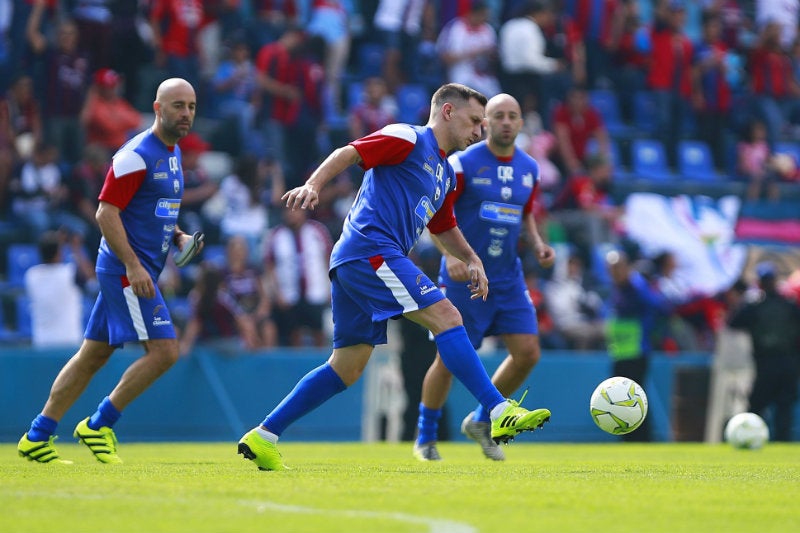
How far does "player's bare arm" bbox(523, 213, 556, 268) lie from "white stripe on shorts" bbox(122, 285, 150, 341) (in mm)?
3015

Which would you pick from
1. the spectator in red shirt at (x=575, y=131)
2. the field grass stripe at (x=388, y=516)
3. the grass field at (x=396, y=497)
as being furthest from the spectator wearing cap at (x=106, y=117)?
the field grass stripe at (x=388, y=516)

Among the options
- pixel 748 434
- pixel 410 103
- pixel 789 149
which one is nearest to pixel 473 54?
pixel 410 103

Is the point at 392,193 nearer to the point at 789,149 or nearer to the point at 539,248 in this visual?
the point at 539,248

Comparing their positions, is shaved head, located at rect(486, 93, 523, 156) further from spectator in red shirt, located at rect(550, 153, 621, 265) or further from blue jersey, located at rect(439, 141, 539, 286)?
spectator in red shirt, located at rect(550, 153, 621, 265)

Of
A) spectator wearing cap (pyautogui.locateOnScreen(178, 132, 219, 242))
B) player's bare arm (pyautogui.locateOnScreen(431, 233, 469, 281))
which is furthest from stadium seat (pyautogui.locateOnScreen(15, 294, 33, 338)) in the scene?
player's bare arm (pyautogui.locateOnScreen(431, 233, 469, 281))

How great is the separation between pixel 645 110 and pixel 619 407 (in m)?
15.6

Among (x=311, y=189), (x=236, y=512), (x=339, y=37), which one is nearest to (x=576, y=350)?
(x=339, y=37)

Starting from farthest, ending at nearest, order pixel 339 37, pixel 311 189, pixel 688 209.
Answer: pixel 688 209
pixel 339 37
pixel 311 189

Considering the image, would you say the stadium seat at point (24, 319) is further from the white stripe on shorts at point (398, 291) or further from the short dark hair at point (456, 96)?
the white stripe on shorts at point (398, 291)

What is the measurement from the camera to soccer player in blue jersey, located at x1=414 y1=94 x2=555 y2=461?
10.2 metres

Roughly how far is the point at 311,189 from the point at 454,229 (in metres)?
1.69

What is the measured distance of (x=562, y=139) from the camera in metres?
20.3

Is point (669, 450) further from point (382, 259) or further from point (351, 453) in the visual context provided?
point (382, 259)

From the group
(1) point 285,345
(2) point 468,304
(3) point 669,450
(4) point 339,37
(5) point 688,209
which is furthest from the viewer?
(5) point 688,209
